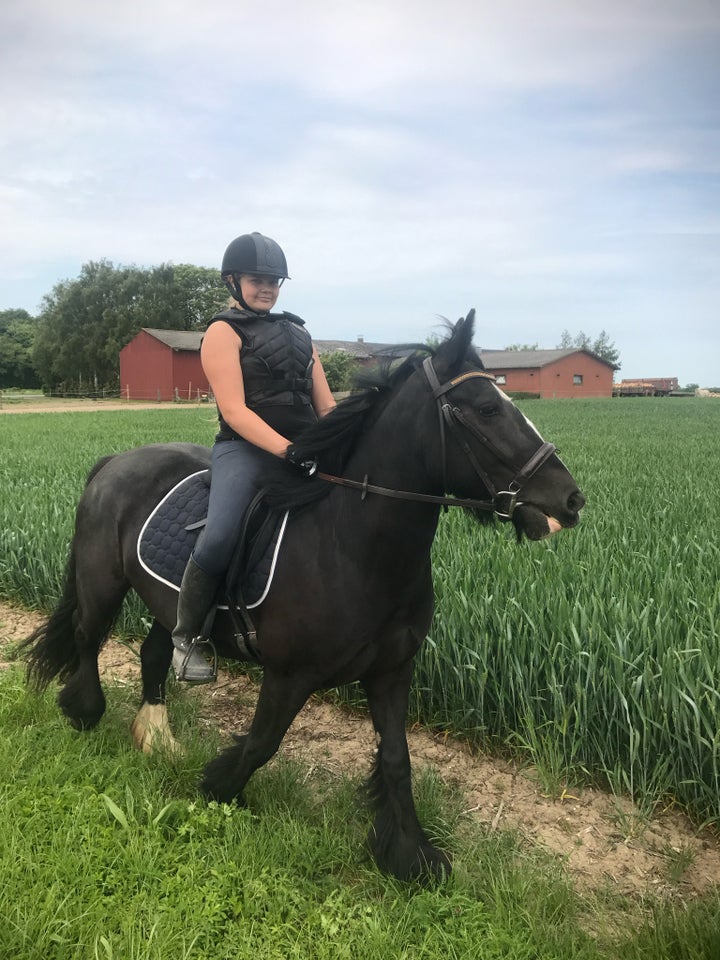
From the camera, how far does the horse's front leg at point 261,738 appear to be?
288cm

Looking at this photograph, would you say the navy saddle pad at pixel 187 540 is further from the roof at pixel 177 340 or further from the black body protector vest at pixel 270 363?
the roof at pixel 177 340

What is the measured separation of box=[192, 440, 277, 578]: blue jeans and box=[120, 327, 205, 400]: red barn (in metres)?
51.3

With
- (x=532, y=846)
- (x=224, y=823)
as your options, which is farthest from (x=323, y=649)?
(x=532, y=846)

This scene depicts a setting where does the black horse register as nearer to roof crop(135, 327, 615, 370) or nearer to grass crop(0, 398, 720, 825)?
grass crop(0, 398, 720, 825)

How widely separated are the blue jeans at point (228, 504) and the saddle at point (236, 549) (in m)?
0.04

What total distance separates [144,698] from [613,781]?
2547 mm

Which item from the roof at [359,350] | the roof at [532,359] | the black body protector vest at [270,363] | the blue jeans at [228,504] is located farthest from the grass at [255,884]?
the roof at [532,359]

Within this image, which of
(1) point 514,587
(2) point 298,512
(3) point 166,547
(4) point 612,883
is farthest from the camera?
(1) point 514,587

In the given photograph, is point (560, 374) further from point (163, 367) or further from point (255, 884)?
point (255, 884)

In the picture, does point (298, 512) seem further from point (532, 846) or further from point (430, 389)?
point (532, 846)

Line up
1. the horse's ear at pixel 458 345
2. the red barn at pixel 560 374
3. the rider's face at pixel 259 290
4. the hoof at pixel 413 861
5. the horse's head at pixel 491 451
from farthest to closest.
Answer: the red barn at pixel 560 374
the rider's face at pixel 259 290
the hoof at pixel 413 861
the horse's ear at pixel 458 345
the horse's head at pixel 491 451

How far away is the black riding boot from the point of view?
9.99ft

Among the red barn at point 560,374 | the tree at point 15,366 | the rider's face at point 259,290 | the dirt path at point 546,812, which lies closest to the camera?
the dirt path at point 546,812

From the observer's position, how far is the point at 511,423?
2.42 m
